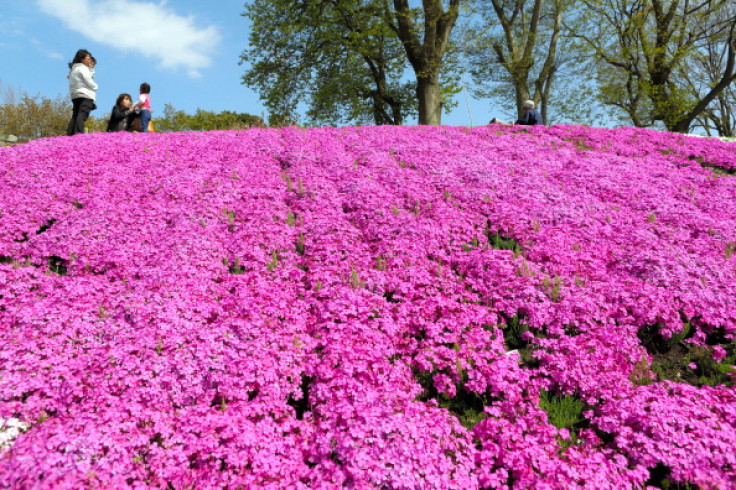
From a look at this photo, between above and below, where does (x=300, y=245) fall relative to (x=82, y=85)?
below

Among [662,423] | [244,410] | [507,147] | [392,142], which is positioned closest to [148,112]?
[392,142]

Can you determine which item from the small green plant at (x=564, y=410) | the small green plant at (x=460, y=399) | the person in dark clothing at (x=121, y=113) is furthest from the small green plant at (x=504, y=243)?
the person in dark clothing at (x=121, y=113)

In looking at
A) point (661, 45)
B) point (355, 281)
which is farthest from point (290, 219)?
point (661, 45)

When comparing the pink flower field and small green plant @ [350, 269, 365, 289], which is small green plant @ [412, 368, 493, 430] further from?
small green plant @ [350, 269, 365, 289]

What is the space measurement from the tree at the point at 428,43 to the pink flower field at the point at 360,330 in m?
16.7

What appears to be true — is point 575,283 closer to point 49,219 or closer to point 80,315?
point 80,315

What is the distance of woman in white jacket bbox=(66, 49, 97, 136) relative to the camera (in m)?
16.2

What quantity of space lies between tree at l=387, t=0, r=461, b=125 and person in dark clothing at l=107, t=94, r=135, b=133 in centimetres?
1567

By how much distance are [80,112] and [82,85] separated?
1002 mm

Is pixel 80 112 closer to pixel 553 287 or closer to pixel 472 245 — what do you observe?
pixel 472 245

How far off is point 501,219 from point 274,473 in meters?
7.25

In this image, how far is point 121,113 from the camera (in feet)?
63.1

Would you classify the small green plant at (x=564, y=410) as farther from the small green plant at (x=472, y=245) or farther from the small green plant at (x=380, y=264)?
the small green plant at (x=472, y=245)

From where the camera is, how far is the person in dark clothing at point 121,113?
1919 cm
